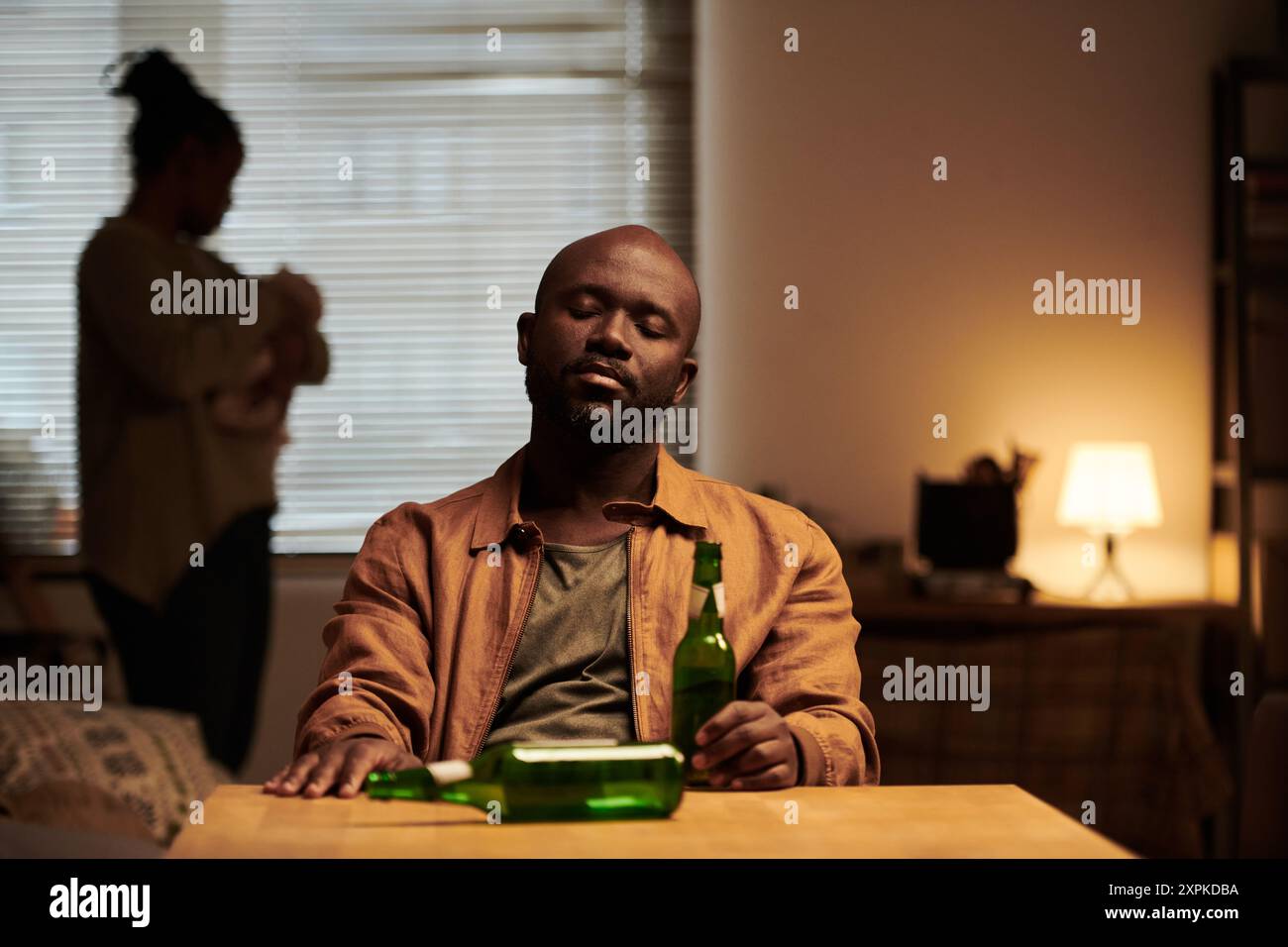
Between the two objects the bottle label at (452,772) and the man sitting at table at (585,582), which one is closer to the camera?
the bottle label at (452,772)

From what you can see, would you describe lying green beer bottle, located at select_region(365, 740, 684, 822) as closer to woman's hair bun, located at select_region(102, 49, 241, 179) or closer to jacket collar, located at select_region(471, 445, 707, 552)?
jacket collar, located at select_region(471, 445, 707, 552)

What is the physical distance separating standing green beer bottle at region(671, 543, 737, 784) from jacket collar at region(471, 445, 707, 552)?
293mm

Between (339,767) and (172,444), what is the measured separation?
6.45 feet

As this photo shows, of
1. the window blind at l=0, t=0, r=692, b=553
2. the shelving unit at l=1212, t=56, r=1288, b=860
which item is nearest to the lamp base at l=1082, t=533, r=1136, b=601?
the shelving unit at l=1212, t=56, r=1288, b=860

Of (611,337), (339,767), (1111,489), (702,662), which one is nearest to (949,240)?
(1111,489)

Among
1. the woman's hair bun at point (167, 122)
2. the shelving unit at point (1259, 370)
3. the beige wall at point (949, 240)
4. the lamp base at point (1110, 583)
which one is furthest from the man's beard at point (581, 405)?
the shelving unit at point (1259, 370)

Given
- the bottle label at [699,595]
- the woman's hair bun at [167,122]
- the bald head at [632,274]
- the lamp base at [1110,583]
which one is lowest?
the lamp base at [1110,583]

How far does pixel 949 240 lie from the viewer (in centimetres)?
363

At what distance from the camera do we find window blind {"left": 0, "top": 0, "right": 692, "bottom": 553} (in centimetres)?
365

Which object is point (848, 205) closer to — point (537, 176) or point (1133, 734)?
point (537, 176)

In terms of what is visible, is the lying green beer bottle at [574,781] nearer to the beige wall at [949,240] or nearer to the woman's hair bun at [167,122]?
the woman's hair bun at [167,122]

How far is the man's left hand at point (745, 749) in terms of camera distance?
3.46 ft

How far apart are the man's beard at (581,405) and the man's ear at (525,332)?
79mm
